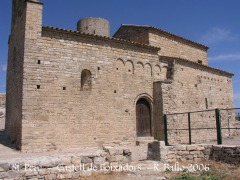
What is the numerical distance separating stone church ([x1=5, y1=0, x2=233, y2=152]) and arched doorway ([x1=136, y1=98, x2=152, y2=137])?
0.05 m

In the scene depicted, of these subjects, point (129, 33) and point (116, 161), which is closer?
point (116, 161)

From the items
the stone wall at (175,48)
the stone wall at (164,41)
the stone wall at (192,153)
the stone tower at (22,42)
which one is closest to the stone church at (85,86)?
the stone tower at (22,42)

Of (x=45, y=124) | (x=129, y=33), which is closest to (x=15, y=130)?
(x=45, y=124)

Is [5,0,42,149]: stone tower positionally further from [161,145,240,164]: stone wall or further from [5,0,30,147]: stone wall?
[161,145,240,164]: stone wall

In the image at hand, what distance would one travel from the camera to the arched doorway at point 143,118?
1422 cm

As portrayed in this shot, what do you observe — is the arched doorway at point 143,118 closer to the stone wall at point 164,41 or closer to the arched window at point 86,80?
the arched window at point 86,80

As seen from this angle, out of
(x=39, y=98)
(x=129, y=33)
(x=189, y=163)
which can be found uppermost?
(x=129, y=33)

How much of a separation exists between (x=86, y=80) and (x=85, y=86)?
1.00 ft

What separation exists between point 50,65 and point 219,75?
1387cm

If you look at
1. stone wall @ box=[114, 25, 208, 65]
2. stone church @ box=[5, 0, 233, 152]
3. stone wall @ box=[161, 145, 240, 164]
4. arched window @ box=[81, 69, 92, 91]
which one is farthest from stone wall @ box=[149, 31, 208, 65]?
stone wall @ box=[161, 145, 240, 164]

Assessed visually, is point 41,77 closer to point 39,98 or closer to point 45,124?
point 39,98

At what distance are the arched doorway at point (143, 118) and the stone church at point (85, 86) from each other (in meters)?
0.05

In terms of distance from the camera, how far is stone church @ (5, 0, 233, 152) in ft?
35.7

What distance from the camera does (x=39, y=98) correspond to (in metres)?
10.9
